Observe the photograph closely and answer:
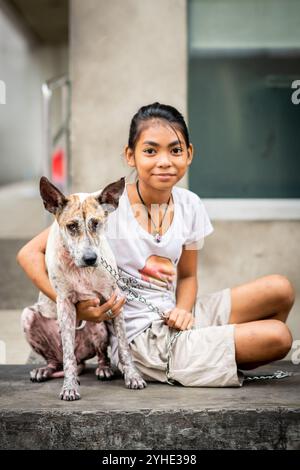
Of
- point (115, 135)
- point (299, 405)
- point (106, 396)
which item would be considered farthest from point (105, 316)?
point (115, 135)

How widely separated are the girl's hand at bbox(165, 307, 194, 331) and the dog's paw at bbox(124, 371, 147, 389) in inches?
10.9

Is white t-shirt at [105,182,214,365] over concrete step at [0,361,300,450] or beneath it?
over

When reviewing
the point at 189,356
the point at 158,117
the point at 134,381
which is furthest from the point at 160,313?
the point at 158,117

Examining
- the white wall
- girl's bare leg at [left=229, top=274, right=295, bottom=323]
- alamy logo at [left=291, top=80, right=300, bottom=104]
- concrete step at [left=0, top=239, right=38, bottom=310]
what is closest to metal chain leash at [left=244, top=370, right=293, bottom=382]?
girl's bare leg at [left=229, top=274, right=295, bottom=323]

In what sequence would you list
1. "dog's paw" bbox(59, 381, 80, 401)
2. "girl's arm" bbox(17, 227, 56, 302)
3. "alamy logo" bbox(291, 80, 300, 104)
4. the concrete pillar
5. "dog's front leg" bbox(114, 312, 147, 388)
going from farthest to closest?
the concrete pillar, "alamy logo" bbox(291, 80, 300, 104), "girl's arm" bbox(17, 227, 56, 302), "dog's front leg" bbox(114, 312, 147, 388), "dog's paw" bbox(59, 381, 80, 401)

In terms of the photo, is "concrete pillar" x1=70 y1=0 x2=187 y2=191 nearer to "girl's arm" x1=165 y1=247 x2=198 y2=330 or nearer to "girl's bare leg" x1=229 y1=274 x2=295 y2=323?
"girl's arm" x1=165 y1=247 x2=198 y2=330

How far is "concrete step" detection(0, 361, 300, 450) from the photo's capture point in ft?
10.8

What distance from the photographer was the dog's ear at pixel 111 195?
11.1 ft

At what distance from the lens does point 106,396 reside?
3.47 metres

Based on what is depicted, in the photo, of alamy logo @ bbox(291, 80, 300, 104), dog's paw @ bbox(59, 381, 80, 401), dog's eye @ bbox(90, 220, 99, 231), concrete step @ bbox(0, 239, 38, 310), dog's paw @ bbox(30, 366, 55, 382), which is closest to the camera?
dog's eye @ bbox(90, 220, 99, 231)

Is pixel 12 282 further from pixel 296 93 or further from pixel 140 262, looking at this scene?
pixel 140 262

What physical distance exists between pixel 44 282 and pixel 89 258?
0.55m

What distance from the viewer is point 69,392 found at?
11.3 ft

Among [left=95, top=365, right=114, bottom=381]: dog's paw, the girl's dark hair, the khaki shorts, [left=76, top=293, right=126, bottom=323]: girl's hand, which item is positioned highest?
the girl's dark hair
